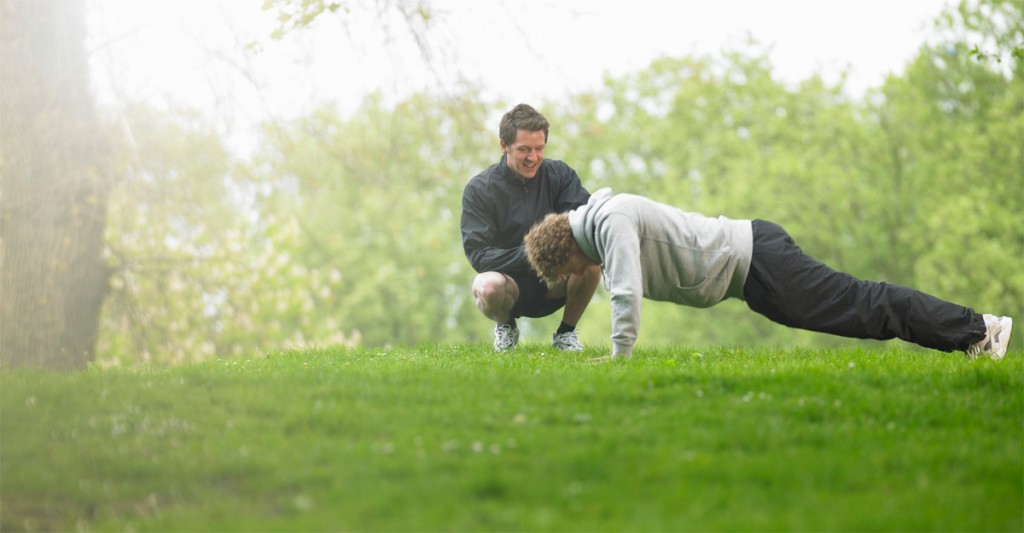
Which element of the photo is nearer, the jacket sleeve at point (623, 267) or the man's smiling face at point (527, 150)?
the jacket sleeve at point (623, 267)

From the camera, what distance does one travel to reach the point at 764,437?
5.96 metres

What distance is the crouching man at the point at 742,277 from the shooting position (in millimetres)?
8156

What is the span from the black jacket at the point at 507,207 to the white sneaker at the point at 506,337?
67 centimetres

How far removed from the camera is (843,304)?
841 cm

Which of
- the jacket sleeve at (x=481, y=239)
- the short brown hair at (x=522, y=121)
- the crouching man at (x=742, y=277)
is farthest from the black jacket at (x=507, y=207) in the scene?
the crouching man at (x=742, y=277)

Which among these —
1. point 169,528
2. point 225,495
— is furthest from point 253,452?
point 169,528

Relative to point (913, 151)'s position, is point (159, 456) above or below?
below

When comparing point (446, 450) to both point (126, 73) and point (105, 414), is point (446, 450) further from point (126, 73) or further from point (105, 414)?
point (126, 73)

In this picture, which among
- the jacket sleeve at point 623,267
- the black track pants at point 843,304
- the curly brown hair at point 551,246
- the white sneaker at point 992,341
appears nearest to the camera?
the jacket sleeve at point 623,267

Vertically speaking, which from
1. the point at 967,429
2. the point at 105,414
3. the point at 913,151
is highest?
the point at 913,151

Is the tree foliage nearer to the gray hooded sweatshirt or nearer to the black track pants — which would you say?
the gray hooded sweatshirt

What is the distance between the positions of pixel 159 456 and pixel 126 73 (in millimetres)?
7221

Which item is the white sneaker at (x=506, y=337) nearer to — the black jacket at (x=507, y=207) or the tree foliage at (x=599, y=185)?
the black jacket at (x=507, y=207)

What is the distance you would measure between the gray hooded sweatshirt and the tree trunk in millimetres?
6004
